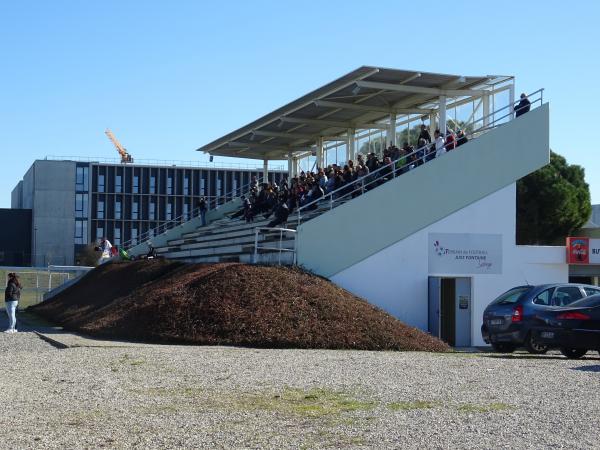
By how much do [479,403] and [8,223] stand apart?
303 ft

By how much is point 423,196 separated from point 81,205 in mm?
79276

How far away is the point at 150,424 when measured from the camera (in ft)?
32.4

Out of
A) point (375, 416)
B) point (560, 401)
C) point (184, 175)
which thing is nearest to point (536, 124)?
point (560, 401)

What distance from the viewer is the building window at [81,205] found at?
10106cm

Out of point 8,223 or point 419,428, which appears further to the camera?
point 8,223

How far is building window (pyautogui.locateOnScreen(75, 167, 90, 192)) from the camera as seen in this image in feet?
332

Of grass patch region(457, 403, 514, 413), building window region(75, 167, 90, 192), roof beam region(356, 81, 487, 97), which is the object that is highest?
building window region(75, 167, 90, 192)

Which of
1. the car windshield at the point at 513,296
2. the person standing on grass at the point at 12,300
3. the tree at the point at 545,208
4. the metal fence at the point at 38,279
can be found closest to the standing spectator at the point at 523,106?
the car windshield at the point at 513,296

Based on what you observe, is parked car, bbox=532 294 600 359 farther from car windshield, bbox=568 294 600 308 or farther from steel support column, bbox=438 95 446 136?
steel support column, bbox=438 95 446 136

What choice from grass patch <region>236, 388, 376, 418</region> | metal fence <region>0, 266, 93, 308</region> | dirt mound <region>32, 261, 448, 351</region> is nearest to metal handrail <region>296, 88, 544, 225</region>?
dirt mound <region>32, 261, 448, 351</region>

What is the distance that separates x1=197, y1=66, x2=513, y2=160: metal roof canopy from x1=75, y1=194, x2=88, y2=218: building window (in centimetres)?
5894

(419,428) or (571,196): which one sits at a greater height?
(571,196)

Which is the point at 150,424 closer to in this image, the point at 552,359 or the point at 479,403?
the point at 479,403

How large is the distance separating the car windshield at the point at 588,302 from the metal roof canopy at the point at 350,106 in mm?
11574
